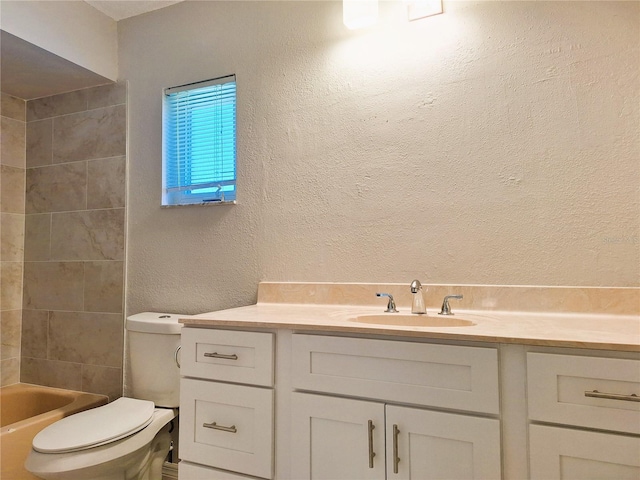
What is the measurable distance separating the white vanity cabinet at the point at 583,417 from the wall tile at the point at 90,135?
2029 millimetres

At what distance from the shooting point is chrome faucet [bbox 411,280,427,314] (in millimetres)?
1349

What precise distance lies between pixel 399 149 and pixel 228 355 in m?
0.98

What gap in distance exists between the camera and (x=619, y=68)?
1281 millimetres

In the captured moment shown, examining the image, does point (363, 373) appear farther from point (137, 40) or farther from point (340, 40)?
point (137, 40)

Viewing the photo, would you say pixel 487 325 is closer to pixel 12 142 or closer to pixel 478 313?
pixel 478 313

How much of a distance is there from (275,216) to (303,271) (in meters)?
0.27

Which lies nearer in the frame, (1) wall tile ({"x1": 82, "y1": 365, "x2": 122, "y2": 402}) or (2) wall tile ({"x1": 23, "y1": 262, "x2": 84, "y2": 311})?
(1) wall tile ({"x1": 82, "y1": 365, "x2": 122, "y2": 402})

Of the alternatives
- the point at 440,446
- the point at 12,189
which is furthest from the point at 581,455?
the point at 12,189

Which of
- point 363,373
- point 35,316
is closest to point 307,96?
point 363,373

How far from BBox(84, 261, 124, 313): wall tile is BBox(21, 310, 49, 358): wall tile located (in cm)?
32

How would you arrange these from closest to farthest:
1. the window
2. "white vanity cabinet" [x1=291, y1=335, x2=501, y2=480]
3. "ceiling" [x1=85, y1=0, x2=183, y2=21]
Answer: "white vanity cabinet" [x1=291, y1=335, x2=501, y2=480]
the window
"ceiling" [x1=85, y1=0, x2=183, y2=21]

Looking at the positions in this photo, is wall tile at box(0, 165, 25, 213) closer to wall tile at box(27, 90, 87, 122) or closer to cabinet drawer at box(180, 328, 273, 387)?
wall tile at box(27, 90, 87, 122)

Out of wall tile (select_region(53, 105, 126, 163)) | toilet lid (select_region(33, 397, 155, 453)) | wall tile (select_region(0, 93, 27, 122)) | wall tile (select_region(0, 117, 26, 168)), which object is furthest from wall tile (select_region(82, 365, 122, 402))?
wall tile (select_region(0, 93, 27, 122))

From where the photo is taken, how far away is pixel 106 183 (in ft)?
6.65
